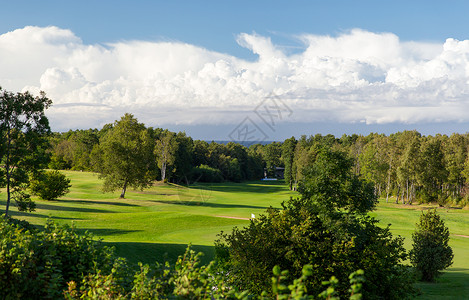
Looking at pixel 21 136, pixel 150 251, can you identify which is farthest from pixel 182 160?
pixel 150 251

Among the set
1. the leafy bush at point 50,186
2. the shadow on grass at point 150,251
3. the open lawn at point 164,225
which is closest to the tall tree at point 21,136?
the open lawn at point 164,225

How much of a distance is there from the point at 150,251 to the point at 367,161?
7419 cm

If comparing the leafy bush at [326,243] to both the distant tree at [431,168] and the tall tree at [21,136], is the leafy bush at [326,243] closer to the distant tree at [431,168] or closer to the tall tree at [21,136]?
the tall tree at [21,136]

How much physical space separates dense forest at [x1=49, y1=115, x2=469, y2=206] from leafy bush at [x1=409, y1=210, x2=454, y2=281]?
3004cm

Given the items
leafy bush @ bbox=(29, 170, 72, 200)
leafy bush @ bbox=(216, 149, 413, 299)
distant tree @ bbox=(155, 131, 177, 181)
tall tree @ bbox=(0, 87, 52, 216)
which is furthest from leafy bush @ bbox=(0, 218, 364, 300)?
distant tree @ bbox=(155, 131, 177, 181)

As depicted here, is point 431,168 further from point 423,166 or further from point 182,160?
point 182,160

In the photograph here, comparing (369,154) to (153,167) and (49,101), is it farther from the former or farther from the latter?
(49,101)

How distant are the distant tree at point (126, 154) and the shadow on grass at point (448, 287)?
41623 mm

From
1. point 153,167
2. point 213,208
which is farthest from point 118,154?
point 213,208

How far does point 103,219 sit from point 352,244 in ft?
98.4

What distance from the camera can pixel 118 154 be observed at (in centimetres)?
5278

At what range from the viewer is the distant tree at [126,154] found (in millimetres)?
52469

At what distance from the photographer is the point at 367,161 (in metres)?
85.8

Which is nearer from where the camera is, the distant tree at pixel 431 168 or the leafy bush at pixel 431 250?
the leafy bush at pixel 431 250
